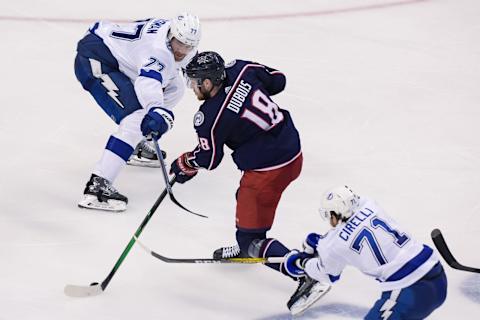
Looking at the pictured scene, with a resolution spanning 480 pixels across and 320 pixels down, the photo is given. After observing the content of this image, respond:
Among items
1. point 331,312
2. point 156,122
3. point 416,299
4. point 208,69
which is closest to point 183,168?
point 156,122

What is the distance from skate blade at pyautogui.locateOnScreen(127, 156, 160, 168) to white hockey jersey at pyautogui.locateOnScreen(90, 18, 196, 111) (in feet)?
1.13

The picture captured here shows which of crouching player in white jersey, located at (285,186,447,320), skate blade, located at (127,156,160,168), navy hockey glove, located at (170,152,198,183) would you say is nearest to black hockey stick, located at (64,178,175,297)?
navy hockey glove, located at (170,152,198,183)

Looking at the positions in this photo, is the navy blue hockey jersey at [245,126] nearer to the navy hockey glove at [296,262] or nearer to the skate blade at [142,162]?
the navy hockey glove at [296,262]

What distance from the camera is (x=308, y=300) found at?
4.08m

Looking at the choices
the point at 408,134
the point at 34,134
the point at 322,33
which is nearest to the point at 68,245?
the point at 34,134

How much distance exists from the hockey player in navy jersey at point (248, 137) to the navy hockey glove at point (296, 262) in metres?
0.17

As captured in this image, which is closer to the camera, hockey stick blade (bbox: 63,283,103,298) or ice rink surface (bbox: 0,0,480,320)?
hockey stick blade (bbox: 63,283,103,298)

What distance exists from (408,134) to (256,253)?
191 centimetres

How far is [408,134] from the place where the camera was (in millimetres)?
5852

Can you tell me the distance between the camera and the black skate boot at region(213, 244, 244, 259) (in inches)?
174

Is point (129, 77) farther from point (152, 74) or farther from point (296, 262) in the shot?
point (296, 262)

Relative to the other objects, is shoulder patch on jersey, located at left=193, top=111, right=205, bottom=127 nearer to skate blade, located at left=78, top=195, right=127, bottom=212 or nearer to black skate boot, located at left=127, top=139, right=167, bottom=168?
skate blade, located at left=78, top=195, right=127, bottom=212

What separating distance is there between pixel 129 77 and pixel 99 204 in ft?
2.16

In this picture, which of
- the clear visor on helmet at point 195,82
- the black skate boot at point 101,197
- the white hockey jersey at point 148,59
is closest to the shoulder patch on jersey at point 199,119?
the clear visor on helmet at point 195,82
